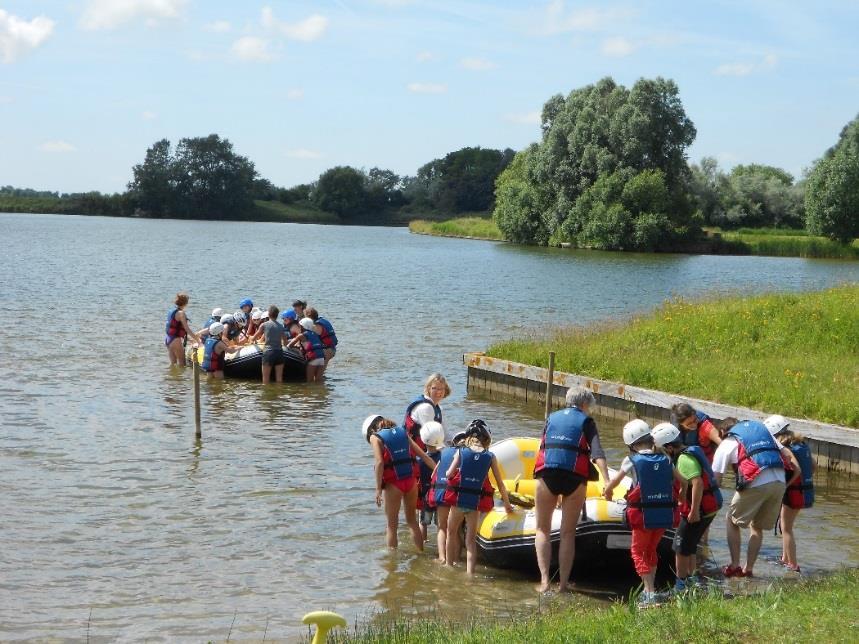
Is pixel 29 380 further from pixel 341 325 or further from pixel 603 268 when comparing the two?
pixel 603 268

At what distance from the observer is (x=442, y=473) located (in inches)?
399

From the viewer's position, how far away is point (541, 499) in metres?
9.61

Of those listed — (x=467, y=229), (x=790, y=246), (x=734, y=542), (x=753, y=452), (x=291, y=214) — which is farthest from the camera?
(x=291, y=214)

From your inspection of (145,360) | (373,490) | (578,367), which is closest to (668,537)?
(373,490)

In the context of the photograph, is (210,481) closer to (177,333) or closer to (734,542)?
(734,542)

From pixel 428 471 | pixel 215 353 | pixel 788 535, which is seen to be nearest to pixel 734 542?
pixel 788 535

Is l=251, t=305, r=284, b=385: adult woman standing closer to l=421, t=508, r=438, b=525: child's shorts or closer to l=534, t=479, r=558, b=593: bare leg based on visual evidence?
l=421, t=508, r=438, b=525: child's shorts

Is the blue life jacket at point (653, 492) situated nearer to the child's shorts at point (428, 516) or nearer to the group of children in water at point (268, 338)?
the child's shorts at point (428, 516)

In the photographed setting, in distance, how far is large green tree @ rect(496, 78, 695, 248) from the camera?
248 ft

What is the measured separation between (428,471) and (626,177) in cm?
6726

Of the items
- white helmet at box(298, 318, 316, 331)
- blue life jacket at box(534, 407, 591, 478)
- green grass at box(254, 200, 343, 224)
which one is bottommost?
white helmet at box(298, 318, 316, 331)

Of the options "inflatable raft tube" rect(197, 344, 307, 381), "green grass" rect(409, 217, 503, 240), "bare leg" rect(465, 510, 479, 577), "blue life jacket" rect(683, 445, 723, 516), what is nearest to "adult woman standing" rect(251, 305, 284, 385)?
"inflatable raft tube" rect(197, 344, 307, 381)

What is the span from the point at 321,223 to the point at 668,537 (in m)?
166

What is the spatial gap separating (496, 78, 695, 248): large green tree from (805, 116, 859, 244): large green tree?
899cm
